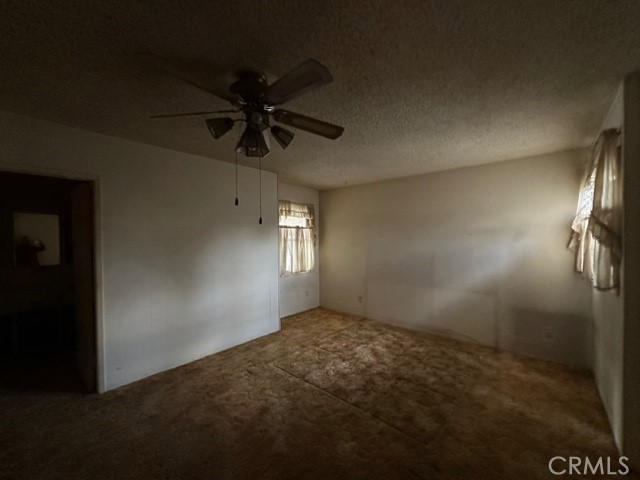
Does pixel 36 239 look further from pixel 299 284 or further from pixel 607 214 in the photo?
pixel 607 214

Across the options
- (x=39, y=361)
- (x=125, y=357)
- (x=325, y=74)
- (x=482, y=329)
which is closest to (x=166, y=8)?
(x=325, y=74)

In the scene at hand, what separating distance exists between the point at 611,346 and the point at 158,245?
3.96 metres

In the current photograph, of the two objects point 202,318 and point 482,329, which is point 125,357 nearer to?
point 202,318

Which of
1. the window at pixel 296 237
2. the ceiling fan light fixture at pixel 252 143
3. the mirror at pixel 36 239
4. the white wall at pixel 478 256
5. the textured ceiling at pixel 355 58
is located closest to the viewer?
the textured ceiling at pixel 355 58

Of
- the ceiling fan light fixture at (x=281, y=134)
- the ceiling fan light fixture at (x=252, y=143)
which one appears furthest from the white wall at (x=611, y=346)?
the ceiling fan light fixture at (x=252, y=143)

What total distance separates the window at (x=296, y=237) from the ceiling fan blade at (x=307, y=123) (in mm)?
2774

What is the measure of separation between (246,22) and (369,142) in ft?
5.41

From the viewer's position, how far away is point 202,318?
3.04 m

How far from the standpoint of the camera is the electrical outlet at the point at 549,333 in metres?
2.85

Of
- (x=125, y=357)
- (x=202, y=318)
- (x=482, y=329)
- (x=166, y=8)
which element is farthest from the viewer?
(x=482, y=329)

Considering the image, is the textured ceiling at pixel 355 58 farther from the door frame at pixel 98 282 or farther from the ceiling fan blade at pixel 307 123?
the door frame at pixel 98 282

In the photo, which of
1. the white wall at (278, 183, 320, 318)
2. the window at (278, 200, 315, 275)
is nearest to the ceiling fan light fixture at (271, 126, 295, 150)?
the window at (278, 200, 315, 275)

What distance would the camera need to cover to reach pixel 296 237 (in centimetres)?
471

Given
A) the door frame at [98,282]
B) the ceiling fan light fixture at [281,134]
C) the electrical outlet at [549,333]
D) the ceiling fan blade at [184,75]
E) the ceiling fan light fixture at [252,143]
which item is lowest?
the electrical outlet at [549,333]
